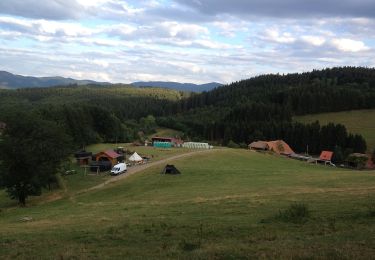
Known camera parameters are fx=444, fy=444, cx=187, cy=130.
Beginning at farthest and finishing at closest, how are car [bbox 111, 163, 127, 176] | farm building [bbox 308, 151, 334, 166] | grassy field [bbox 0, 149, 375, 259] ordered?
farm building [bbox 308, 151, 334, 166], car [bbox 111, 163, 127, 176], grassy field [bbox 0, 149, 375, 259]

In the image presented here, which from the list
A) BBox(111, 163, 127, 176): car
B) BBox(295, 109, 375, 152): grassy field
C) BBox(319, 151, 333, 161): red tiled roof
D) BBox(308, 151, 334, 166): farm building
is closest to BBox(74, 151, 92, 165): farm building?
BBox(111, 163, 127, 176): car

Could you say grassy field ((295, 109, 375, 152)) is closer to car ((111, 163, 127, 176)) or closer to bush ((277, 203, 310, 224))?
car ((111, 163, 127, 176))

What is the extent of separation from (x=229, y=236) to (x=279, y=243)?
2834mm

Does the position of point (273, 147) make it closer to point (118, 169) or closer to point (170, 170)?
point (118, 169)

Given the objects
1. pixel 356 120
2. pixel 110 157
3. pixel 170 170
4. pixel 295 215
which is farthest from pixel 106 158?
pixel 356 120

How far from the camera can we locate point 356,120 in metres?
162

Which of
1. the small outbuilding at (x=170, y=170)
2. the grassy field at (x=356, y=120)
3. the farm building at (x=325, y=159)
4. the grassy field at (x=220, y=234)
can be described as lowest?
the farm building at (x=325, y=159)

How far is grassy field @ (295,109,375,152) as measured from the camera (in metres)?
140

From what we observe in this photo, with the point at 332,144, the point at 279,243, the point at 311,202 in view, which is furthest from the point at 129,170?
the point at 332,144

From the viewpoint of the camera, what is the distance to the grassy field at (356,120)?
14038cm

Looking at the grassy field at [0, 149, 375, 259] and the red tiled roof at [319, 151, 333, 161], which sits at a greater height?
the grassy field at [0, 149, 375, 259]

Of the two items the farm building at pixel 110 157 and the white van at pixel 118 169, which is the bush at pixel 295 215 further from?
the farm building at pixel 110 157

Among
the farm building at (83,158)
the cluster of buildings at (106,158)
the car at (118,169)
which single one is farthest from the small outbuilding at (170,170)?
the farm building at (83,158)

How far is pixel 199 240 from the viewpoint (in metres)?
17.9
